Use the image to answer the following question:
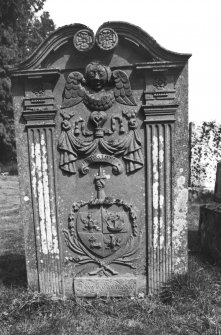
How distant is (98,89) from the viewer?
3.04m

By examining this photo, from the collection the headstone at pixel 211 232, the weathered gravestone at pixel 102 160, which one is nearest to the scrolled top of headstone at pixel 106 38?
the weathered gravestone at pixel 102 160

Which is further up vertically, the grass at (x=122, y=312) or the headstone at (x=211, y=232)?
the headstone at (x=211, y=232)

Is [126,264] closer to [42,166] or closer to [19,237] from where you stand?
[42,166]

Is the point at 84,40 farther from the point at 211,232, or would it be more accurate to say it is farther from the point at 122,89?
the point at 211,232

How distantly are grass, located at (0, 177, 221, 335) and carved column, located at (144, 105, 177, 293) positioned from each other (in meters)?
0.25

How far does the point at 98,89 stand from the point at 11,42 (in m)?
18.7

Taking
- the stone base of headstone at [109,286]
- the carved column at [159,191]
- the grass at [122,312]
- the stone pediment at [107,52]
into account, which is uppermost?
the stone pediment at [107,52]

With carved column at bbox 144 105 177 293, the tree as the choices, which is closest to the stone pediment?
carved column at bbox 144 105 177 293

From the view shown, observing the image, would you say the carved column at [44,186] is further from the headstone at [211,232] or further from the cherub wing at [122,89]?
the headstone at [211,232]

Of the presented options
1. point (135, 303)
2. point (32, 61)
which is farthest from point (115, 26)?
point (135, 303)

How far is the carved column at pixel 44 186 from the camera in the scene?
3049 millimetres

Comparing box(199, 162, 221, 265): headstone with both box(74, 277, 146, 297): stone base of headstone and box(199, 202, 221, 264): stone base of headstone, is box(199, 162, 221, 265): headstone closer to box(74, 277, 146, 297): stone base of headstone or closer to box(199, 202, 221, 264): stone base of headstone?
box(199, 202, 221, 264): stone base of headstone

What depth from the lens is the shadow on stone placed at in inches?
144

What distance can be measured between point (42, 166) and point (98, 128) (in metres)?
0.78
